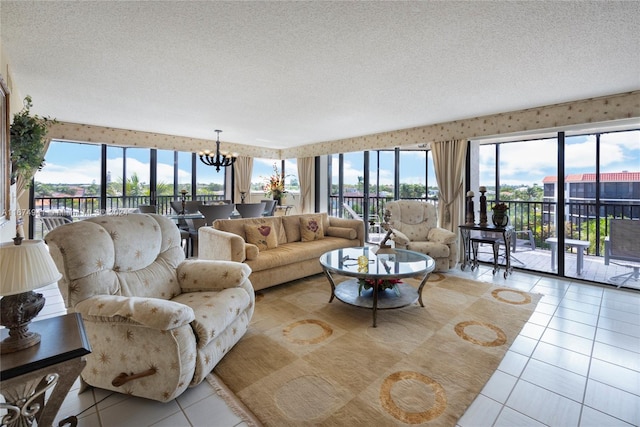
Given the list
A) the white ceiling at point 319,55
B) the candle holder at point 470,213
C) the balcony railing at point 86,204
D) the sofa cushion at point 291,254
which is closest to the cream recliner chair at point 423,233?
the candle holder at point 470,213

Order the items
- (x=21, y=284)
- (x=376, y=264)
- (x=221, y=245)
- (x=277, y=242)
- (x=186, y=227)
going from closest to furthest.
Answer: (x=21, y=284) → (x=376, y=264) → (x=221, y=245) → (x=277, y=242) → (x=186, y=227)

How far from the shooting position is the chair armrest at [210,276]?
2.33 meters

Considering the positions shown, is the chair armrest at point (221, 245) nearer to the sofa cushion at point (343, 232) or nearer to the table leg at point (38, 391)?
the sofa cushion at point (343, 232)

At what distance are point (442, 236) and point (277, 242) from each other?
2.43 meters

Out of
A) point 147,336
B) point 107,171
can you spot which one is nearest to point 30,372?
point 147,336

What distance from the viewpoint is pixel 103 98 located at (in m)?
3.90

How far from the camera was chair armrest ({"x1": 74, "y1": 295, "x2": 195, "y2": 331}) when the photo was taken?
1.55 meters

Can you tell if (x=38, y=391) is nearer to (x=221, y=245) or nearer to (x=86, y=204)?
(x=221, y=245)

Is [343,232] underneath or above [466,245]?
above

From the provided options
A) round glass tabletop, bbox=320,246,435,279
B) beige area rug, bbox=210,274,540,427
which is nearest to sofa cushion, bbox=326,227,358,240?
round glass tabletop, bbox=320,246,435,279

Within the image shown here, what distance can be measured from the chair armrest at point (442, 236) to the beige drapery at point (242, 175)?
4.93 meters

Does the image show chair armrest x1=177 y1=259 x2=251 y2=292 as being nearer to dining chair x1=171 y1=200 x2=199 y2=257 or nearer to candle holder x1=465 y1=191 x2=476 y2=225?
dining chair x1=171 y1=200 x2=199 y2=257

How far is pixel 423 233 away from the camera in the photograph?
4.86m

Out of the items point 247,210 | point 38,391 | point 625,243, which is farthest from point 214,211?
point 625,243
